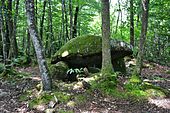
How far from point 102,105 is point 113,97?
77cm

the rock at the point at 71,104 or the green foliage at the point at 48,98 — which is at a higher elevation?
the green foliage at the point at 48,98

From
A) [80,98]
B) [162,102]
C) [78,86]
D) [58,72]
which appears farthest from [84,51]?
[162,102]

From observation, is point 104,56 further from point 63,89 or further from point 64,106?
point 64,106

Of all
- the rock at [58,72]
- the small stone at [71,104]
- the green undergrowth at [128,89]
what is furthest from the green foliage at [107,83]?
the rock at [58,72]

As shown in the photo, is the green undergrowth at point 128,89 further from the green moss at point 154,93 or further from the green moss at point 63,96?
the green moss at point 63,96

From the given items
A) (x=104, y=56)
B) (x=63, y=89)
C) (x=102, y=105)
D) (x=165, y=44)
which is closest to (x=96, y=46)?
(x=104, y=56)

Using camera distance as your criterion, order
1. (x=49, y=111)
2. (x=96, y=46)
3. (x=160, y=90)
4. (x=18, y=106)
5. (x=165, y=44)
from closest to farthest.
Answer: (x=49, y=111) < (x=18, y=106) < (x=160, y=90) < (x=96, y=46) < (x=165, y=44)

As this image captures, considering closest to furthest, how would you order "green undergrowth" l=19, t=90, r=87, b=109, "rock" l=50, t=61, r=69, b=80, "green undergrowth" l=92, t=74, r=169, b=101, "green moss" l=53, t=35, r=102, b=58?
"green undergrowth" l=19, t=90, r=87, b=109, "green undergrowth" l=92, t=74, r=169, b=101, "rock" l=50, t=61, r=69, b=80, "green moss" l=53, t=35, r=102, b=58

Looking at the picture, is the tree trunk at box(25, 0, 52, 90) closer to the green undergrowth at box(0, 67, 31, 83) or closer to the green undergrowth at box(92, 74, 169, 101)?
the green undergrowth at box(92, 74, 169, 101)

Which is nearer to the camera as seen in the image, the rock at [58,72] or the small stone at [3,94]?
the small stone at [3,94]

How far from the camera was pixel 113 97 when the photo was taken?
27.2 ft

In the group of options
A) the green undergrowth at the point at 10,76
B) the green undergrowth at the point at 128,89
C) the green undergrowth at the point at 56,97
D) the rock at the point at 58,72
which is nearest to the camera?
the green undergrowth at the point at 56,97

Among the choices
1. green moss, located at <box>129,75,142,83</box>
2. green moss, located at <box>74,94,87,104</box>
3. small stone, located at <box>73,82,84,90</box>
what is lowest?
green moss, located at <box>74,94,87,104</box>

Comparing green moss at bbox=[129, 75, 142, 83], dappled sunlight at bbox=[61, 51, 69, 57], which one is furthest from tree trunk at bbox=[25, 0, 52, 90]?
dappled sunlight at bbox=[61, 51, 69, 57]
